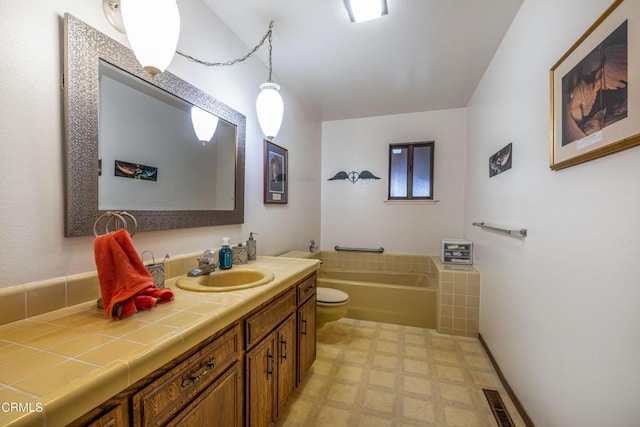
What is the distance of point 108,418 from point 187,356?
0.23 m

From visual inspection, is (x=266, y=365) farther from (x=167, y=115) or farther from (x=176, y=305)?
(x=167, y=115)

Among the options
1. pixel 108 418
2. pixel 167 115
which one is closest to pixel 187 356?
pixel 108 418

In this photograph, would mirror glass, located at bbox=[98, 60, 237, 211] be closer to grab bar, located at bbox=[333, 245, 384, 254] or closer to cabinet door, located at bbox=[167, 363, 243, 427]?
cabinet door, located at bbox=[167, 363, 243, 427]

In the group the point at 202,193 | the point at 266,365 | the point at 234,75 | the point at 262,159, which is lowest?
the point at 266,365

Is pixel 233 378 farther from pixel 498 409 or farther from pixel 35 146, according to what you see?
pixel 498 409

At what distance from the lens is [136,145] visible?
1216mm

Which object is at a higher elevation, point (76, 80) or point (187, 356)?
point (76, 80)

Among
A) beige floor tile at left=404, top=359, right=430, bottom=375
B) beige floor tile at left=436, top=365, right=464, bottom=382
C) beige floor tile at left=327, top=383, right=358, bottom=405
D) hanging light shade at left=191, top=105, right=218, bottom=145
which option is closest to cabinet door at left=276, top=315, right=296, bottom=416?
beige floor tile at left=327, top=383, right=358, bottom=405

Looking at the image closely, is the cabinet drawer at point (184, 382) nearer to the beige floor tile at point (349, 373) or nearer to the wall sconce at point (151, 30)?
the wall sconce at point (151, 30)

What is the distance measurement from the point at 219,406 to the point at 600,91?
1.75 metres

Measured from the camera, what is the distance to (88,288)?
98cm

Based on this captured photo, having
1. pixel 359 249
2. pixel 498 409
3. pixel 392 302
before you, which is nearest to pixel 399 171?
pixel 359 249

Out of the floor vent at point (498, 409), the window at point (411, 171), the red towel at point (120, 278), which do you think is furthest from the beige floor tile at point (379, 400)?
the window at point (411, 171)

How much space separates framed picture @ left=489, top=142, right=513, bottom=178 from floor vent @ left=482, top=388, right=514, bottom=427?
1.50 m
